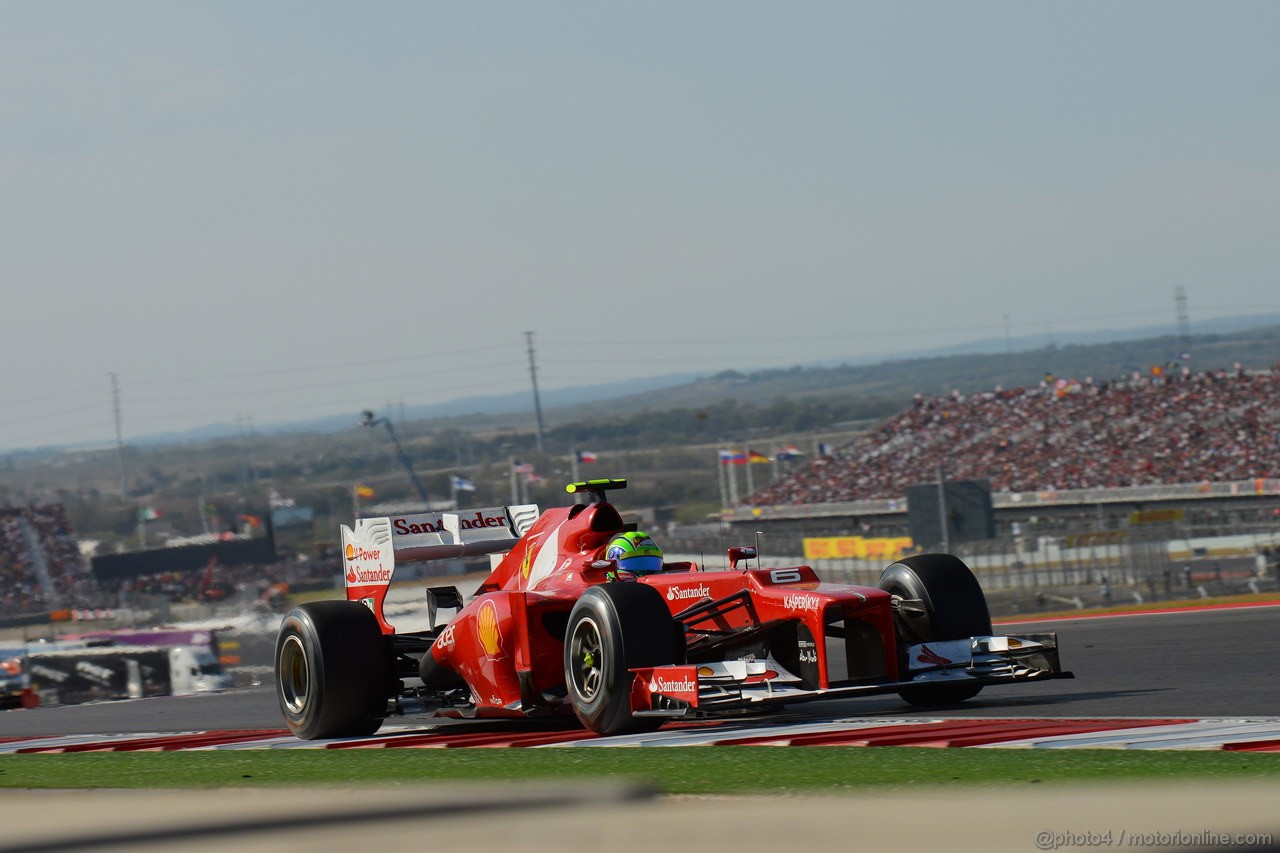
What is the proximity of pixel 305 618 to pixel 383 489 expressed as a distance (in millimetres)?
73379

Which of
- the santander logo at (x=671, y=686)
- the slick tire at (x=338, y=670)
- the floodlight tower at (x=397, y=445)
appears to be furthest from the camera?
the floodlight tower at (x=397, y=445)

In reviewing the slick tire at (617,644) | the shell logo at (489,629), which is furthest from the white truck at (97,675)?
the slick tire at (617,644)

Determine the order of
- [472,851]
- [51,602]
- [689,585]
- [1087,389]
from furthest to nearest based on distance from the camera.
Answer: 1. [1087,389]
2. [51,602]
3. [689,585]
4. [472,851]

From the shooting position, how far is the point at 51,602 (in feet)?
218

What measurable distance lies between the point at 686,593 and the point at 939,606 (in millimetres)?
1685

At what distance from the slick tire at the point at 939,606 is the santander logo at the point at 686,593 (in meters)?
1.28

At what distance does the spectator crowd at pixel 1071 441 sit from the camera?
61344mm

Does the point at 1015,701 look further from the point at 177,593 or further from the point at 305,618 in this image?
the point at 177,593

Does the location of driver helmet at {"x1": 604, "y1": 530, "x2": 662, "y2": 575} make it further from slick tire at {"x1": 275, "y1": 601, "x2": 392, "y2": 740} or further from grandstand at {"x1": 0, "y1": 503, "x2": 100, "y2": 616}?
grandstand at {"x1": 0, "y1": 503, "x2": 100, "y2": 616}

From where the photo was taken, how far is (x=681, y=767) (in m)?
7.95

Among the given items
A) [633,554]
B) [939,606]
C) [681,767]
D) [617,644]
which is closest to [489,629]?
[633,554]

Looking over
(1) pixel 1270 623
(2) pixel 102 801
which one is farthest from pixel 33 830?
(1) pixel 1270 623

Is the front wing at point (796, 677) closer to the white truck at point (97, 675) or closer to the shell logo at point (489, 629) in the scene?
the shell logo at point (489, 629)

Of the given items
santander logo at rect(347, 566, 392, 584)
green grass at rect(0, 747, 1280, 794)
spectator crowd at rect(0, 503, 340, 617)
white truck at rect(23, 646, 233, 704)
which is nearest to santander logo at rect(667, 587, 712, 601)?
green grass at rect(0, 747, 1280, 794)
